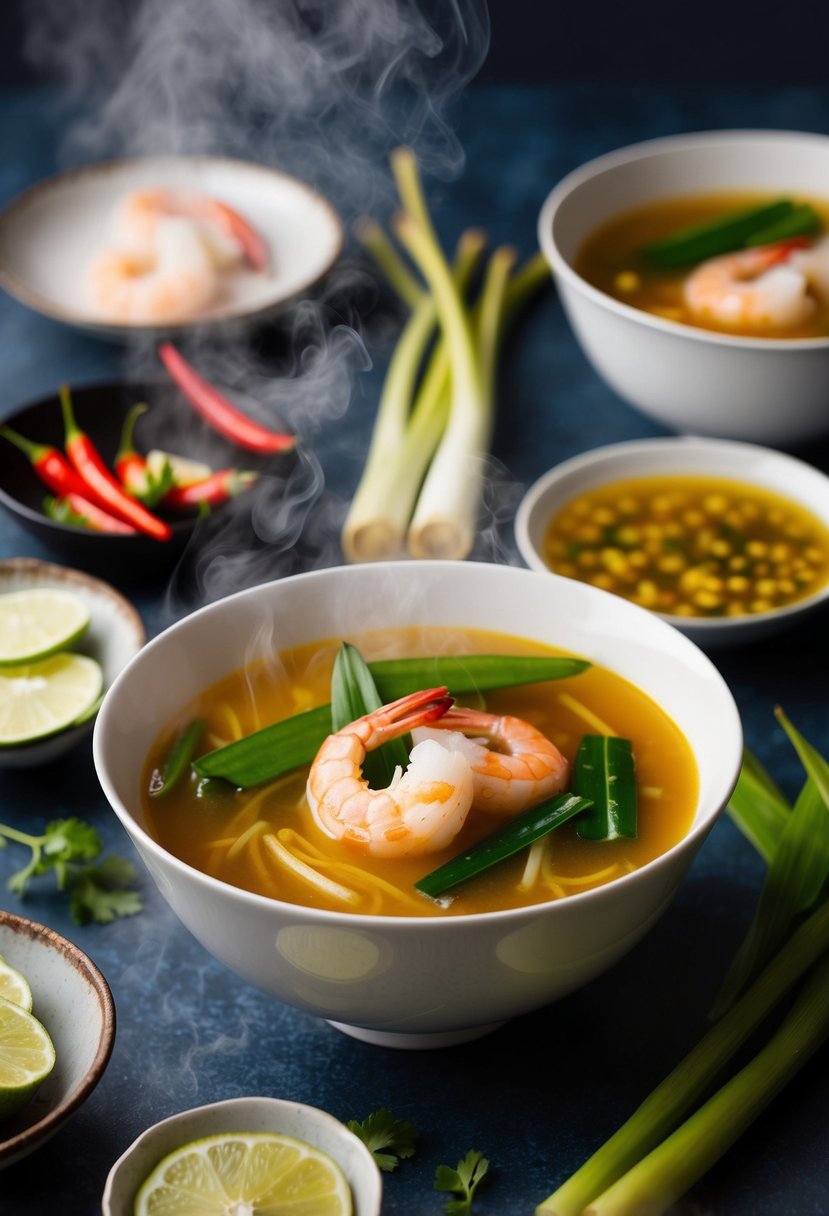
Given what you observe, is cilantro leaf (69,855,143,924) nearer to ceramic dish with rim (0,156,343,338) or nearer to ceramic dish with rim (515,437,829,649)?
ceramic dish with rim (515,437,829,649)

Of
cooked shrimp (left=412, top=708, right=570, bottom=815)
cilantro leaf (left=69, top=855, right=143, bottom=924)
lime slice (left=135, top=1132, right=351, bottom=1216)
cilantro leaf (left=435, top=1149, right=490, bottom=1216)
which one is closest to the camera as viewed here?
lime slice (left=135, top=1132, right=351, bottom=1216)

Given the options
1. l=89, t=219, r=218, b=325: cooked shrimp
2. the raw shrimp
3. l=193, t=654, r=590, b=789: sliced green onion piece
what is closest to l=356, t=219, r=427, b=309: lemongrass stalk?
the raw shrimp

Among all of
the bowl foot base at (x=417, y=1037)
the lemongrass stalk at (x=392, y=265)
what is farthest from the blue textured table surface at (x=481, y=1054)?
the lemongrass stalk at (x=392, y=265)

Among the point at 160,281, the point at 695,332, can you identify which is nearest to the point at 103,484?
the point at 160,281

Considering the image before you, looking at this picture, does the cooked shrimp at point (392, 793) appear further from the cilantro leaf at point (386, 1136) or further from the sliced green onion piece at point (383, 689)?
the cilantro leaf at point (386, 1136)

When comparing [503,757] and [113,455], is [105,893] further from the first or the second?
[113,455]

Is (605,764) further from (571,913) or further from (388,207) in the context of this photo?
(388,207)
